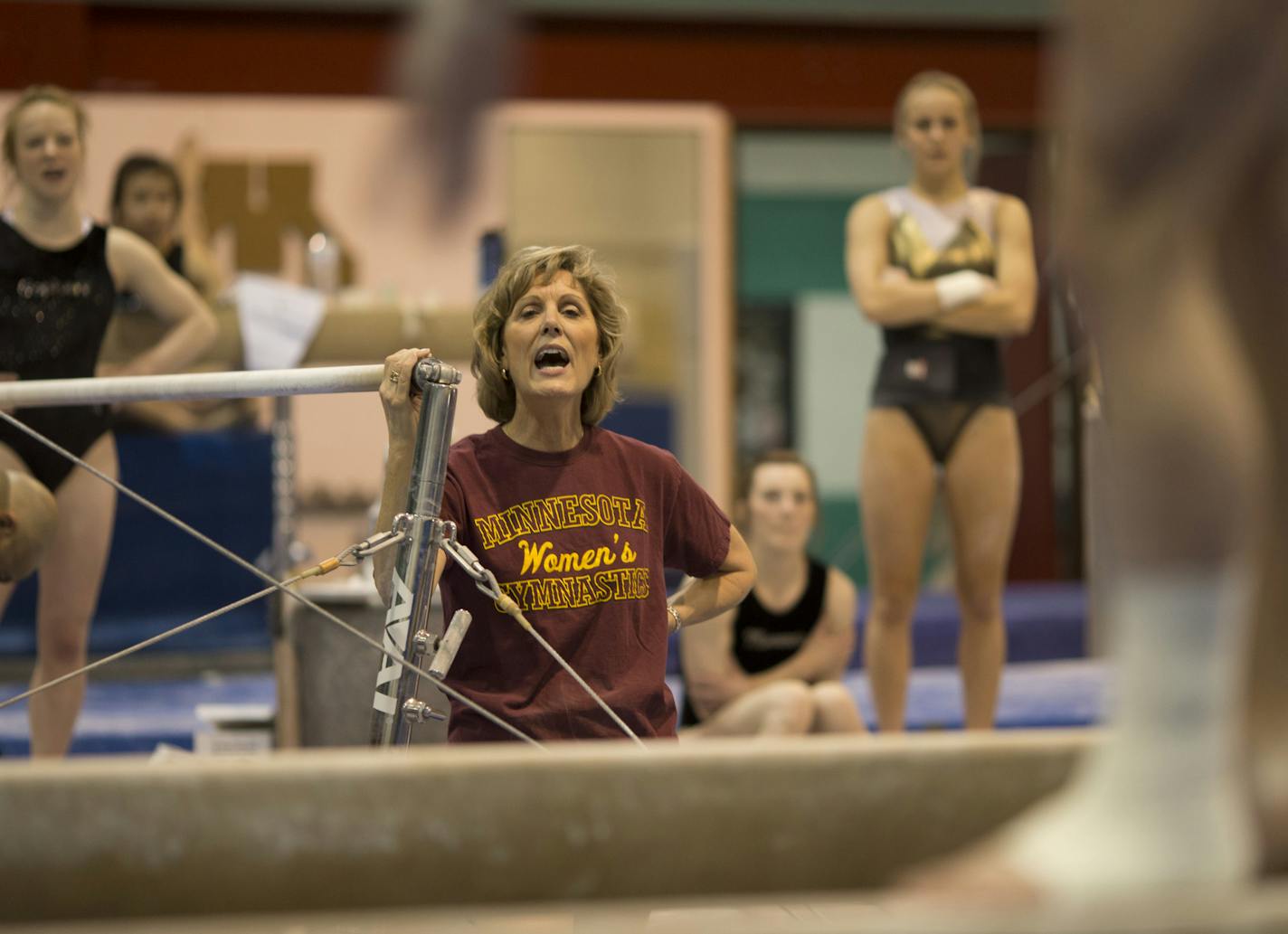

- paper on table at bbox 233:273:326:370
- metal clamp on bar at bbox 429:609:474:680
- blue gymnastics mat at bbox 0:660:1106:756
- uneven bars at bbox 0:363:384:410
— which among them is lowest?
blue gymnastics mat at bbox 0:660:1106:756

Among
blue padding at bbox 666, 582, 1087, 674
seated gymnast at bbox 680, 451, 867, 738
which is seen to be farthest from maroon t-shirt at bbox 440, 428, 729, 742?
blue padding at bbox 666, 582, 1087, 674

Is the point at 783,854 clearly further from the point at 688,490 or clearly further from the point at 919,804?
the point at 688,490

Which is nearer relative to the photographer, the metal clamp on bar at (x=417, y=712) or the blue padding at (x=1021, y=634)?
the metal clamp on bar at (x=417, y=712)

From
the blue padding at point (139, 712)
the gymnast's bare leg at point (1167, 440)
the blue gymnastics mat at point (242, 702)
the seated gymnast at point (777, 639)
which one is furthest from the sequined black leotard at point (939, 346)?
the gymnast's bare leg at point (1167, 440)

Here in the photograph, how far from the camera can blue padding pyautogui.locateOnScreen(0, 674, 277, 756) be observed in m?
3.41

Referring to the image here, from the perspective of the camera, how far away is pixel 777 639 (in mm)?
3203

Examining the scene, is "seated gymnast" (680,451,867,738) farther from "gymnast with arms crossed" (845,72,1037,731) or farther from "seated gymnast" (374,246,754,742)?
"seated gymnast" (374,246,754,742)

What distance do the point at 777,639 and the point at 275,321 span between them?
1.28 meters

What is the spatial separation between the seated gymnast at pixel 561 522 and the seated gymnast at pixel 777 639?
0.98 metres

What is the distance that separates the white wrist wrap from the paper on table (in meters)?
1.34

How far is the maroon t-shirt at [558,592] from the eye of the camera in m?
1.88

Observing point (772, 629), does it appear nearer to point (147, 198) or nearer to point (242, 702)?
point (242, 702)

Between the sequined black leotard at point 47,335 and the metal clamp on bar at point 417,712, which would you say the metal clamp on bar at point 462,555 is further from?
the sequined black leotard at point 47,335

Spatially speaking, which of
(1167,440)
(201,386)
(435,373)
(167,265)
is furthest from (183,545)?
(1167,440)
